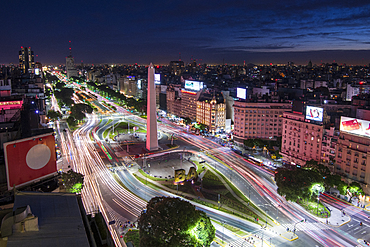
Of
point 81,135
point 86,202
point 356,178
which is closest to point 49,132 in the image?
point 86,202

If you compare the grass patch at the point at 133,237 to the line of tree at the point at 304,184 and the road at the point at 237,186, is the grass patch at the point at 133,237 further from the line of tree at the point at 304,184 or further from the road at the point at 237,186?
the line of tree at the point at 304,184

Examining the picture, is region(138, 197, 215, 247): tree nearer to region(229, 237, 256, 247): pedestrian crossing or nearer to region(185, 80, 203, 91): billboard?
region(229, 237, 256, 247): pedestrian crossing

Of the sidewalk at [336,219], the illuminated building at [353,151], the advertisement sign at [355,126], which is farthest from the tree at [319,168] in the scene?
the sidewalk at [336,219]

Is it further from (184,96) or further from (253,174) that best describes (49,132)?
(184,96)

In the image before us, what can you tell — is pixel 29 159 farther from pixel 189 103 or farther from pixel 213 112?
pixel 189 103

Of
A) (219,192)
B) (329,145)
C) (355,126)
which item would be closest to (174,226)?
(219,192)

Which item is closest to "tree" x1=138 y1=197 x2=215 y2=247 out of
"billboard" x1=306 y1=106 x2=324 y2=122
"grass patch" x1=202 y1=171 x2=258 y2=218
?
"grass patch" x1=202 y1=171 x2=258 y2=218
